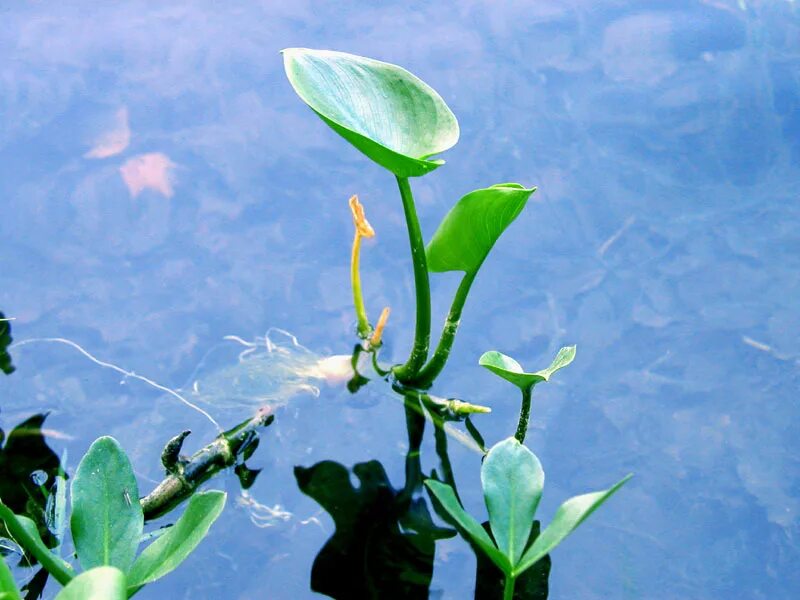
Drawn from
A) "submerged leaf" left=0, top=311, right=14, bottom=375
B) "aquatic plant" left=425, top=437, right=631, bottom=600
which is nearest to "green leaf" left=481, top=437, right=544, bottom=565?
"aquatic plant" left=425, top=437, right=631, bottom=600

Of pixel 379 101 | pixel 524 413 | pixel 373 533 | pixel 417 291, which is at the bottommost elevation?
pixel 373 533

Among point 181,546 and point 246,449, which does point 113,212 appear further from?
point 181,546

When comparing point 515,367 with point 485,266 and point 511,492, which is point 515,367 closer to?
point 511,492

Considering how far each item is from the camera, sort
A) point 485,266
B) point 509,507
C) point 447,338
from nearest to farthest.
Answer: point 509,507 < point 447,338 < point 485,266

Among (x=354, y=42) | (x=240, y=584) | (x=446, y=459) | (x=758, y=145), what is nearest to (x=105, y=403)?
(x=240, y=584)

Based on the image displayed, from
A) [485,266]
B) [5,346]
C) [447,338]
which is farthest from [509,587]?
[5,346]

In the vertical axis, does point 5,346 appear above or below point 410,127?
below

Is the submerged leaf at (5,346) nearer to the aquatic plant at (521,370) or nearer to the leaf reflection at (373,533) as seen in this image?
the leaf reflection at (373,533)
